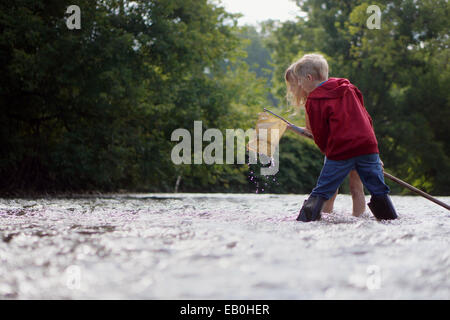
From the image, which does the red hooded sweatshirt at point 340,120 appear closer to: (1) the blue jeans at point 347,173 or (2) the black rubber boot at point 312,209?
(1) the blue jeans at point 347,173

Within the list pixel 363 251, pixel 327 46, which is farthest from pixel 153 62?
pixel 327 46

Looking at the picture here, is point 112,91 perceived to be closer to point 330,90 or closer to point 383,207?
point 330,90

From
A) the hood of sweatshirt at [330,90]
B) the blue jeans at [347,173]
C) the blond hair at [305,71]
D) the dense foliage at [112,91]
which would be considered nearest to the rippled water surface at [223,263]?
the blue jeans at [347,173]

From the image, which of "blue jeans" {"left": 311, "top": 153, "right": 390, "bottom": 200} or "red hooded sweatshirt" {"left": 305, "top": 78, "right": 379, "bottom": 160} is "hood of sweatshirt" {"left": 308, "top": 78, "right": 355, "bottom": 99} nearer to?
"red hooded sweatshirt" {"left": 305, "top": 78, "right": 379, "bottom": 160}

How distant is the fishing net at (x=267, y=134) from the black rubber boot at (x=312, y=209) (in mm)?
906

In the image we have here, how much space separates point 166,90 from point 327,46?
41.2 feet

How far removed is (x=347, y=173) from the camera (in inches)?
163

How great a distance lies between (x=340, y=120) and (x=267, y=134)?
0.98m

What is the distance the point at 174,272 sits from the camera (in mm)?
1927

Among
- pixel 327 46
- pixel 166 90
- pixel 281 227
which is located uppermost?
pixel 327 46

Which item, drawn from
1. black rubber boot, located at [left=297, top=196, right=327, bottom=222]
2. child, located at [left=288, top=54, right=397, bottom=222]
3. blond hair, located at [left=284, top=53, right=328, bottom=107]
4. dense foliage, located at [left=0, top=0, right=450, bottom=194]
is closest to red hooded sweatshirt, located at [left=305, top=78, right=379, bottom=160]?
child, located at [left=288, top=54, right=397, bottom=222]

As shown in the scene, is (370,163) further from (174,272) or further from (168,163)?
(168,163)

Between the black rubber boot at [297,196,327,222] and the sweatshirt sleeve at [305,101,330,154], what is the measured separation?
1.62ft

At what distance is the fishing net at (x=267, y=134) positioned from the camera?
4816 millimetres
